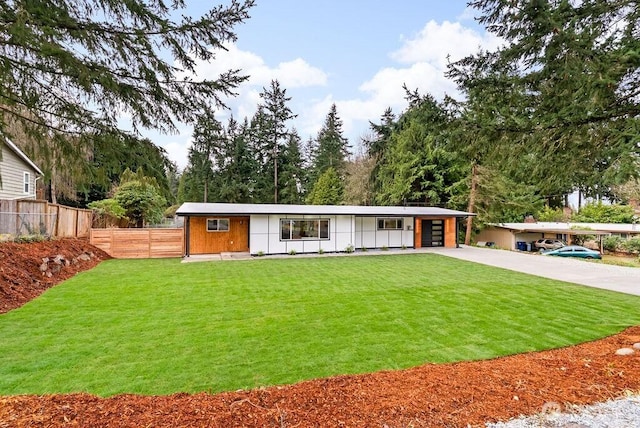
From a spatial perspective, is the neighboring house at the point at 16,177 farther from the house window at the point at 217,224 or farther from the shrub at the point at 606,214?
the shrub at the point at 606,214

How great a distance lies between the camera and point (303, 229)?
15133mm

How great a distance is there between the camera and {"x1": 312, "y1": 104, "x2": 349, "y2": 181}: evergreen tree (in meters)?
33.6

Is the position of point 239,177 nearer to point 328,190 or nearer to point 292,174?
point 292,174

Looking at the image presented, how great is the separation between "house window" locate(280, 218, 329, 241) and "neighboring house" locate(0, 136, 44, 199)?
988 cm

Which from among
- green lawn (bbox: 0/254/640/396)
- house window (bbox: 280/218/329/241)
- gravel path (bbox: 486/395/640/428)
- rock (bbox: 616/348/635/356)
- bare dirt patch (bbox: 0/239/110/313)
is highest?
house window (bbox: 280/218/329/241)

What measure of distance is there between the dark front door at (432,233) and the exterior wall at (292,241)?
16.3 ft

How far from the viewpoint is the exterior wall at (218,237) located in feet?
47.6

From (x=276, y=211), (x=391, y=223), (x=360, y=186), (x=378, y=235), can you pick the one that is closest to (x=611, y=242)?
(x=391, y=223)

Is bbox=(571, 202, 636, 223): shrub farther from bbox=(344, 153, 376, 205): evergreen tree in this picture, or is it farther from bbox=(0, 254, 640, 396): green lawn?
bbox=(0, 254, 640, 396): green lawn

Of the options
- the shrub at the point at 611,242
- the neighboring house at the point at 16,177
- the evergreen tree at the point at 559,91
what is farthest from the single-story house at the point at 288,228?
the shrub at the point at 611,242

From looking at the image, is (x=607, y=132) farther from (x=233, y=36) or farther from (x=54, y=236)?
(x=54, y=236)

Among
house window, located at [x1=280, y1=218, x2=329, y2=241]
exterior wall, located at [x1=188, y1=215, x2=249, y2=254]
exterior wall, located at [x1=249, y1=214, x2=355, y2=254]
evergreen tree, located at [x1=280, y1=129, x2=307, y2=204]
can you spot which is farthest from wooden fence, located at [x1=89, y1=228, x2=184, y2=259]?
evergreen tree, located at [x1=280, y1=129, x2=307, y2=204]

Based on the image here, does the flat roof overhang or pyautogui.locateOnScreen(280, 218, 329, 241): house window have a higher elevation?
the flat roof overhang

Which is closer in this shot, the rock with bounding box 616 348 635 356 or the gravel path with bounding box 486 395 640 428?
the gravel path with bounding box 486 395 640 428
